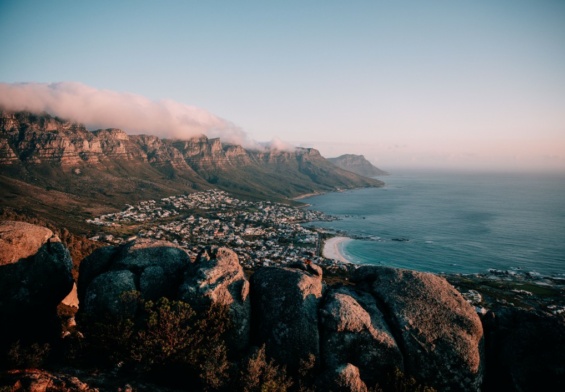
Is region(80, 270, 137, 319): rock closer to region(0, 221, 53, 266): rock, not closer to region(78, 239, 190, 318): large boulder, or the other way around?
region(78, 239, 190, 318): large boulder

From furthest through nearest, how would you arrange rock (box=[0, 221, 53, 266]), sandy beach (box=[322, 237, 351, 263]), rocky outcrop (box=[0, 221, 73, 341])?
sandy beach (box=[322, 237, 351, 263])
rock (box=[0, 221, 53, 266])
rocky outcrop (box=[0, 221, 73, 341])

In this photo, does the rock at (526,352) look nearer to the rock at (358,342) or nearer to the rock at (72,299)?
the rock at (358,342)

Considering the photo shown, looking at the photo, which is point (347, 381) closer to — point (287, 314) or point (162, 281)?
point (287, 314)

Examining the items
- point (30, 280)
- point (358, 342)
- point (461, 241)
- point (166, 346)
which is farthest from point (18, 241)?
point (461, 241)

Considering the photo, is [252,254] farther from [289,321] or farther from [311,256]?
[289,321]

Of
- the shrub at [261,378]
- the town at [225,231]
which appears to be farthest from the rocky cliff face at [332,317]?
the town at [225,231]

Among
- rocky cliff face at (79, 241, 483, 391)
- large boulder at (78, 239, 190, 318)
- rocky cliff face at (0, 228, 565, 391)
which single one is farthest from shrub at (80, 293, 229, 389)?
large boulder at (78, 239, 190, 318)
